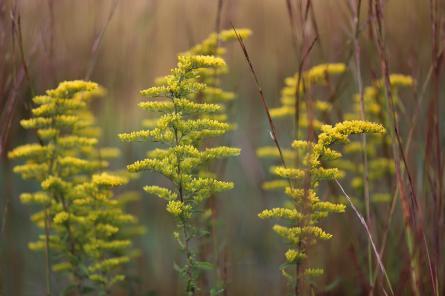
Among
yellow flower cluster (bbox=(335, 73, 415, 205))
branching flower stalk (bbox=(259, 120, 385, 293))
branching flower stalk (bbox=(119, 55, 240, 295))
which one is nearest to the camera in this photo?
branching flower stalk (bbox=(259, 120, 385, 293))

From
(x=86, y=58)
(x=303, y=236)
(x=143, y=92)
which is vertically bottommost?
(x=303, y=236)

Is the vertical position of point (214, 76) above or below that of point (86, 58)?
below

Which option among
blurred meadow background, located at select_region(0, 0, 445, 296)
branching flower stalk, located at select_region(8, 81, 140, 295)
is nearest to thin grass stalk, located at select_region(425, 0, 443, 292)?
blurred meadow background, located at select_region(0, 0, 445, 296)

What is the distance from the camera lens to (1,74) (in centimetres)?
289

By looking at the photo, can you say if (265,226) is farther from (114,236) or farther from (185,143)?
(185,143)

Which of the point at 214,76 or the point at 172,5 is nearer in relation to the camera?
the point at 214,76

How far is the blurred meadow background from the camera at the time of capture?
2926 mm

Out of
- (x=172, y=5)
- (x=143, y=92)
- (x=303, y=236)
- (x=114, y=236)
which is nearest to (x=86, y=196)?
(x=114, y=236)

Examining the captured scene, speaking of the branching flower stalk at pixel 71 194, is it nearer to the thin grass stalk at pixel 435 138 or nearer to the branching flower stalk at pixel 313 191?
the branching flower stalk at pixel 313 191

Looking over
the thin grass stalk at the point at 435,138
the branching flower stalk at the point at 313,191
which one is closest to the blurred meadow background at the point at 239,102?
the thin grass stalk at the point at 435,138

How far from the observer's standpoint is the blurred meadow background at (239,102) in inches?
115

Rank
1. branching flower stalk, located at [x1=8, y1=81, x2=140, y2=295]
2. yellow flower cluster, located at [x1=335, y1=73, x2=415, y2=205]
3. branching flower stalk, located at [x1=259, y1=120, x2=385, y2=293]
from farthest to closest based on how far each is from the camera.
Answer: yellow flower cluster, located at [x1=335, y1=73, x2=415, y2=205]
branching flower stalk, located at [x1=8, y1=81, x2=140, y2=295]
branching flower stalk, located at [x1=259, y1=120, x2=385, y2=293]

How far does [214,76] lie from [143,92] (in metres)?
1.16

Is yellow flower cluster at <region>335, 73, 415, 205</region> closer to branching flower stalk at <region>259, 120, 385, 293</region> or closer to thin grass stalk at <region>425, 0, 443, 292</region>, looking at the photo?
thin grass stalk at <region>425, 0, 443, 292</region>
